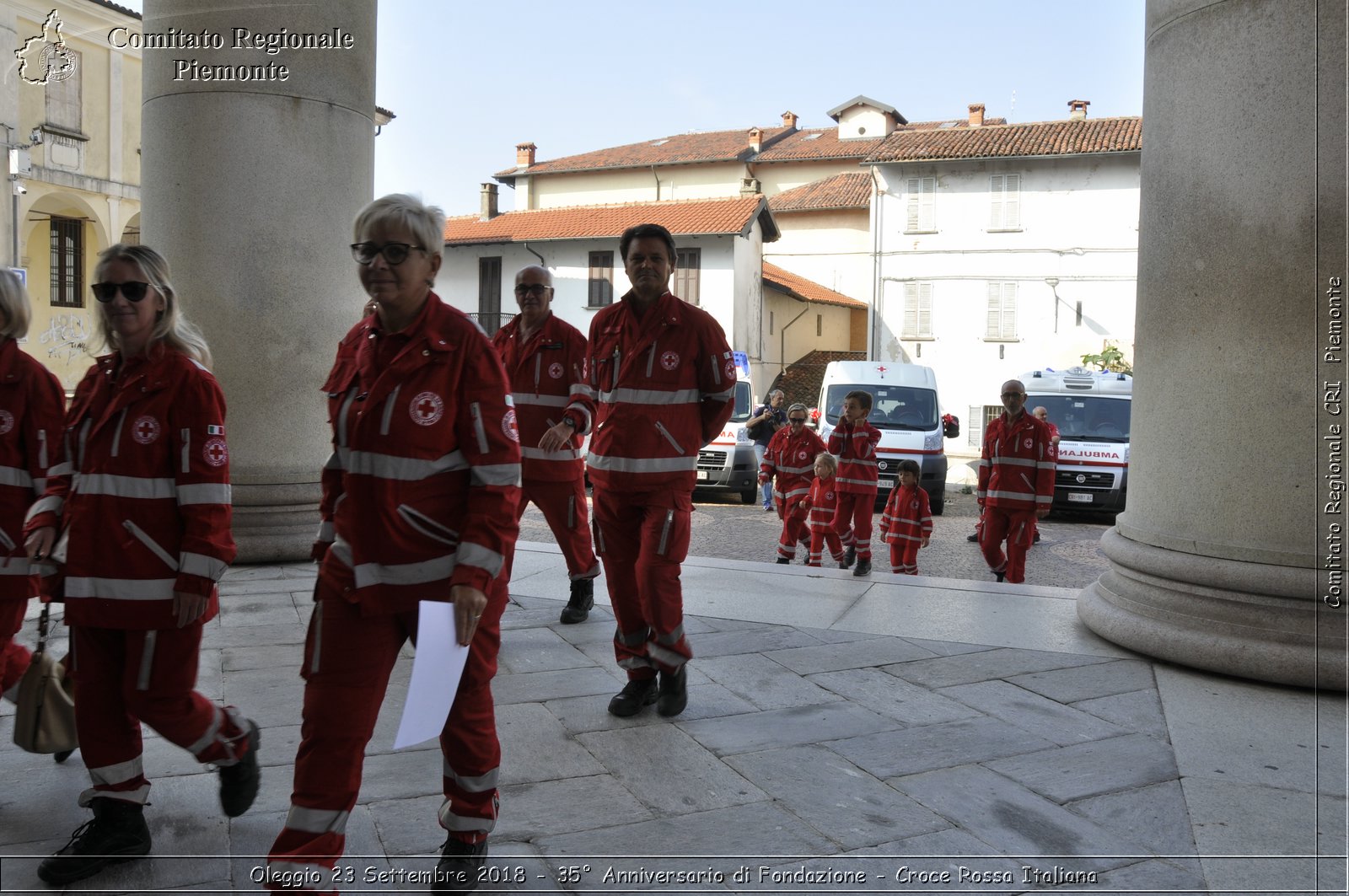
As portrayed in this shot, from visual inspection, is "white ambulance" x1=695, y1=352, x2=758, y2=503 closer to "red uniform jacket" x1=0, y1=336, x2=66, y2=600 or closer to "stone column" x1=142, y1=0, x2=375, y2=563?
"stone column" x1=142, y1=0, x2=375, y2=563

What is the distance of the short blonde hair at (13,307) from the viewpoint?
360cm

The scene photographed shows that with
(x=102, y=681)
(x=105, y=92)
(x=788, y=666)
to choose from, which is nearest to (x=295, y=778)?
(x=102, y=681)

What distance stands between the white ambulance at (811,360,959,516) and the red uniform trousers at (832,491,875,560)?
688cm

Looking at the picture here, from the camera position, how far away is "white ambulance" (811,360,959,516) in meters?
18.3

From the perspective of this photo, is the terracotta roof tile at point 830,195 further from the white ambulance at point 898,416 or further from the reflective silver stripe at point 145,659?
the reflective silver stripe at point 145,659

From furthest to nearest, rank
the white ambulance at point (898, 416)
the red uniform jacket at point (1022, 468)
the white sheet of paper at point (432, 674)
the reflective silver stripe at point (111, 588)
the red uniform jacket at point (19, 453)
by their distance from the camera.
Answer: the white ambulance at point (898, 416), the red uniform jacket at point (1022, 468), the red uniform jacket at point (19, 453), the reflective silver stripe at point (111, 588), the white sheet of paper at point (432, 674)

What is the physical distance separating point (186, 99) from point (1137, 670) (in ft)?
21.9

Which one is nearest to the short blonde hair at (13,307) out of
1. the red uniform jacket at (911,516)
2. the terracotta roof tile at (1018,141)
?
the red uniform jacket at (911,516)

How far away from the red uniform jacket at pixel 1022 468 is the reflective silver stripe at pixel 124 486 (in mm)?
7737

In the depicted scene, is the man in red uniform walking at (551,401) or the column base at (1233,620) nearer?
the column base at (1233,620)

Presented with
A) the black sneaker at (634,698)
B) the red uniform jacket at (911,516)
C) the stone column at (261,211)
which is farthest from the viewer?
the red uniform jacket at (911,516)

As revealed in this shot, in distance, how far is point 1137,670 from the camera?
17.1ft

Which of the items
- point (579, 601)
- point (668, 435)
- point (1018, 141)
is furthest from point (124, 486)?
point (1018, 141)

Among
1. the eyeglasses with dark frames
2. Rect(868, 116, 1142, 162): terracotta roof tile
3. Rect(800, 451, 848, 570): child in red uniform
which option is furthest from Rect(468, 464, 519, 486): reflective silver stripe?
Rect(868, 116, 1142, 162): terracotta roof tile
